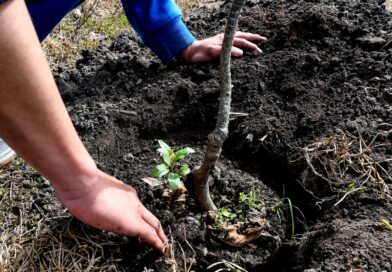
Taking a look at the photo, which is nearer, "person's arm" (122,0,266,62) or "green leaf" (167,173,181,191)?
"green leaf" (167,173,181,191)

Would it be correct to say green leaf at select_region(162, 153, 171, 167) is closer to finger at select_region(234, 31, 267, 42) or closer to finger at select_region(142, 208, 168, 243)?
finger at select_region(142, 208, 168, 243)

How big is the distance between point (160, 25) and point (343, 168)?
1027 mm

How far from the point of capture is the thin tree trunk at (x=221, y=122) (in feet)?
4.64

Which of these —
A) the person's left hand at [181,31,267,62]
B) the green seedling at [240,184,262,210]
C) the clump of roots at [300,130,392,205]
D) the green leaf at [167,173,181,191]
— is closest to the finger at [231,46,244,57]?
the person's left hand at [181,31,267,62]

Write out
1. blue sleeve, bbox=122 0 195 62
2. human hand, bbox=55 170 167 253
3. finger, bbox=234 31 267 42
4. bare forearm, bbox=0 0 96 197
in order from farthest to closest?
finger, bbox=234 31 267 42 < blue sleeve, bbox=122 0 195 62 < human hand, bbox=55 170 167 253 < bare forearm, bbox=0 0 96 197

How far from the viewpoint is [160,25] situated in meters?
2.37

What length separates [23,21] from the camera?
1205mm

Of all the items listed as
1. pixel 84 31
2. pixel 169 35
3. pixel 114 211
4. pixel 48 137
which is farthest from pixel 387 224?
pixel 84 31

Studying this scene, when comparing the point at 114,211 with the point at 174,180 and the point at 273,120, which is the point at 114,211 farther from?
the point at 273,120

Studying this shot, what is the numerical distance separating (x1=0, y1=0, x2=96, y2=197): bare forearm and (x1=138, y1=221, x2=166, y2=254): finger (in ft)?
0.94

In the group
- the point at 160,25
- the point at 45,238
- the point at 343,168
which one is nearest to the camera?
the point at 45,238

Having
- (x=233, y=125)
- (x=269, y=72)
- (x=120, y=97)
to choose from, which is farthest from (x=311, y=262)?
(x=120, y=97)

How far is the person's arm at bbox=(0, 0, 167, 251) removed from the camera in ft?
3.93

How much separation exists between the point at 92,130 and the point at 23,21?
0.99m
